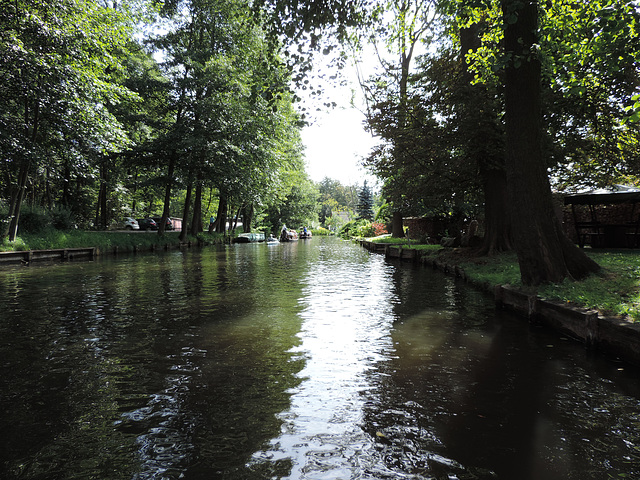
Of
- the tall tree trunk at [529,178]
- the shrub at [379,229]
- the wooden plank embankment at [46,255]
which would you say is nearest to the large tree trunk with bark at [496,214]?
the tall tree trunk at [529,178]

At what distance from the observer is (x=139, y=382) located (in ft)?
13.3

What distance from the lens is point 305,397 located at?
377 cm

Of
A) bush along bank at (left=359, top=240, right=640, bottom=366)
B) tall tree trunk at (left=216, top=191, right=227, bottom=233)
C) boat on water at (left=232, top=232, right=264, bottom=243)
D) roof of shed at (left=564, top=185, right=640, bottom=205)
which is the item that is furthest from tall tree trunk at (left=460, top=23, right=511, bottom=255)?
tall tree trunk at (left=216, top=191, right=227, bottom=233)

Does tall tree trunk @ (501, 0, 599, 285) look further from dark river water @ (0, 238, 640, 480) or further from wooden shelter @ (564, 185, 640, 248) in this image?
wooden shelter @ (564, 185, 640, 248)

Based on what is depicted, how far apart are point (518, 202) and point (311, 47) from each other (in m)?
5.94

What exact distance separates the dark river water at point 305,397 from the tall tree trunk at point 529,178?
52.8 inches

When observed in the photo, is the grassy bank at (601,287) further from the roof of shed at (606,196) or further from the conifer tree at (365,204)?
the conifer tree at (365,204)

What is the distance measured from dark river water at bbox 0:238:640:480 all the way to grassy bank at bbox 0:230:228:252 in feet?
38.4

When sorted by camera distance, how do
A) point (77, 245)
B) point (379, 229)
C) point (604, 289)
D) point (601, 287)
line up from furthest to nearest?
point (379, 229), point (77, 245), point (601, 287), point (604, 289)

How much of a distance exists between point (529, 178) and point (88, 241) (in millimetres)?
20553

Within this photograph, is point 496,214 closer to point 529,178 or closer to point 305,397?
point 529,178

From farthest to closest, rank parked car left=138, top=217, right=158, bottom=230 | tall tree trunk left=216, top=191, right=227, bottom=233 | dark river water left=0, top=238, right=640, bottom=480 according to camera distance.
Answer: parked car left=138, top=217, right=158, bottom=230 < tall tree trunk left=216, top=191, right=227, bottom=233 < dark river water left=0, top=238, right=640, bottom=480

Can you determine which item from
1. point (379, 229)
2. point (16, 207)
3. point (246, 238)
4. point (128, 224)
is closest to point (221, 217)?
point (246, 238)

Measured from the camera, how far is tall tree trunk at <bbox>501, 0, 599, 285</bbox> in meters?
7.24
